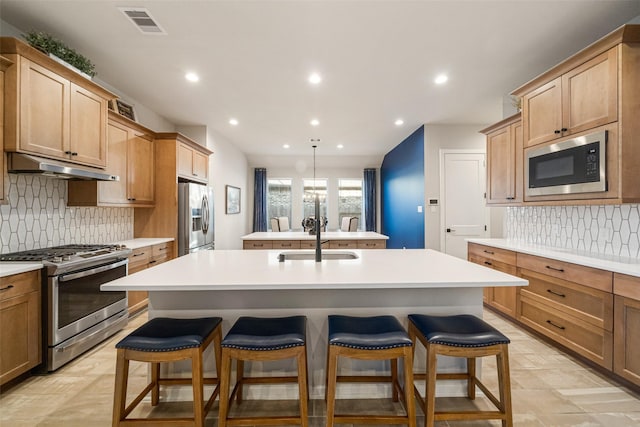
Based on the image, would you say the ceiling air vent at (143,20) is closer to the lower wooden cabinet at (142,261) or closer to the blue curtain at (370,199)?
the lower wooden cabinet at (142,261)

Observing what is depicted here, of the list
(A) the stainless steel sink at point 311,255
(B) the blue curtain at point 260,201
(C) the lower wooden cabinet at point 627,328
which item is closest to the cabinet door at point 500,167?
(C) the lower wooden cabinet at point 627,328

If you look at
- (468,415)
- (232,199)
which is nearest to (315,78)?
(468,415)

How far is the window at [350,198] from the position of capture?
8523 mm

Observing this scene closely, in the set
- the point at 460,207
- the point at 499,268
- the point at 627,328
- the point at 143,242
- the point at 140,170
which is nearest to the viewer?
the point at 627,328

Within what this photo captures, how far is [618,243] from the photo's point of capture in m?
2.38

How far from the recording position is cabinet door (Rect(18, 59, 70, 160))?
2.05m

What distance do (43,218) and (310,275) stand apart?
2668mm

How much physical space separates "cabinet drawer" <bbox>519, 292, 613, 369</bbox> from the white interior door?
85.8 inches

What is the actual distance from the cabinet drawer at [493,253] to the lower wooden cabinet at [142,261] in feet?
12.0

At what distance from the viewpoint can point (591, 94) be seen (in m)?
2.21

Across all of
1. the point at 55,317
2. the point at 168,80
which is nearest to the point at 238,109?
the point at 168,80

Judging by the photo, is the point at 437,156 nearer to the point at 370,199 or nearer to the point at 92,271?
the point at 370,199

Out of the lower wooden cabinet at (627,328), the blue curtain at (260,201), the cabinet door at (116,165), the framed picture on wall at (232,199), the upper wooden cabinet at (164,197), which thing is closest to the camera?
the lower wooden cabinet at (627,328)

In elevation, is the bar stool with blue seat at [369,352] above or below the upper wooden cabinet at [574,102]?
below
